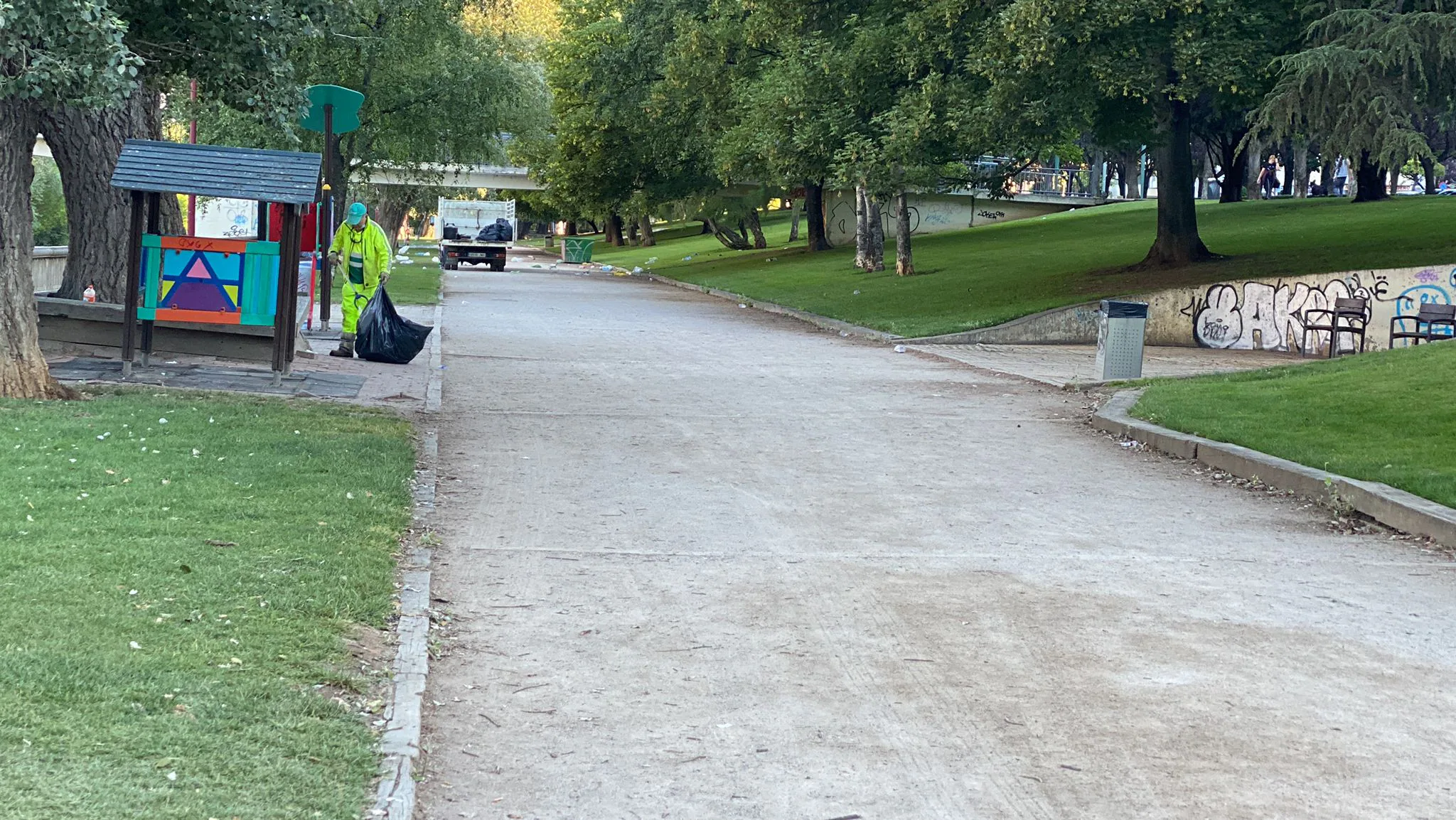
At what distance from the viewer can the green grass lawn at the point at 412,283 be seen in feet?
96.3

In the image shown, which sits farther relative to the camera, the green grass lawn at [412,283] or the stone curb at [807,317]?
the green grass lawn at [412,283]

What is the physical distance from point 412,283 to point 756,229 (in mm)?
23947

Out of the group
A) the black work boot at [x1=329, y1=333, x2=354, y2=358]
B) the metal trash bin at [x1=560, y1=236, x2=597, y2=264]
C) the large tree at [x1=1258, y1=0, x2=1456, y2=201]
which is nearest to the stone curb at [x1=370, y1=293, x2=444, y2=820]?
the black work boot at [x1=329, y1=333, x2=354, y2=358]

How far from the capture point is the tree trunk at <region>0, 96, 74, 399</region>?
1095 centimetres

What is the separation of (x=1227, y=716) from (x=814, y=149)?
22.3 m

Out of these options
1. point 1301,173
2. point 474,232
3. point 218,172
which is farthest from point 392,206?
point 218,172

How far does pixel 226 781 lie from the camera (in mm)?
3992

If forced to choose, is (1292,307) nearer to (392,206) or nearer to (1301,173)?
(1301,173)

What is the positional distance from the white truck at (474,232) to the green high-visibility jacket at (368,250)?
113 ft

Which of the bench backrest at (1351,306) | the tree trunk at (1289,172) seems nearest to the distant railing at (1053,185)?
the tree trunk at (1289,172)

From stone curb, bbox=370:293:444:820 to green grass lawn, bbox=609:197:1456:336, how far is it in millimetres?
16537

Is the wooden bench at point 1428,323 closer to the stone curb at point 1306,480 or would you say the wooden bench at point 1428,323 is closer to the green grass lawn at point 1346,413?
the green grass lawn at point 1346,413

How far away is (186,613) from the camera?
5.50 metres

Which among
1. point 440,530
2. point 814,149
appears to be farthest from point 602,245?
point 440,530
